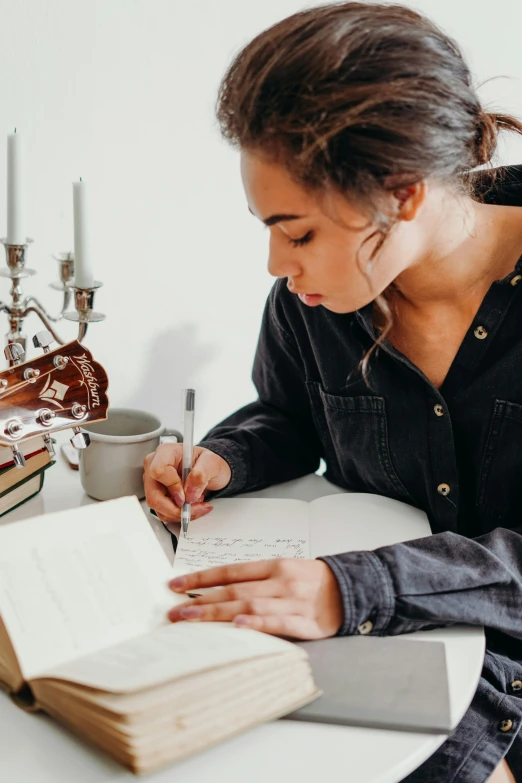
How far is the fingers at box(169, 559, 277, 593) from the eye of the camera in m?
0.87

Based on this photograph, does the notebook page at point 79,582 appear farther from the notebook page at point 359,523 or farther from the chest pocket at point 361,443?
the chest pocket at point 361,443

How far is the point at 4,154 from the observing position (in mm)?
1521

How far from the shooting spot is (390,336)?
46.4 inches

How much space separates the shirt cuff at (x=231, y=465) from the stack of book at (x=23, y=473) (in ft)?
0.70

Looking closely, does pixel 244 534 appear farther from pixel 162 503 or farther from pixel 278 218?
pixel 278 218

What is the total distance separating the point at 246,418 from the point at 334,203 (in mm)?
530

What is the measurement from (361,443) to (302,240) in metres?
0.37

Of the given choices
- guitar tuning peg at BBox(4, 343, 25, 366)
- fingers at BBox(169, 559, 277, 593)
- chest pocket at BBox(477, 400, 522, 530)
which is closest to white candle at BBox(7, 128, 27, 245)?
guitar tuning peg at BBox(4, 343, 25, 366)

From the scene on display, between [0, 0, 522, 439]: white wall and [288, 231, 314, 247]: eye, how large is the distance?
79 centimetres

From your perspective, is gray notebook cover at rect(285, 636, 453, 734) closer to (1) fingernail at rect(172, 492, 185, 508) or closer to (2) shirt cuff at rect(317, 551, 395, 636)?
(2) shirt cuff at rect(317, 551, 395, 636)

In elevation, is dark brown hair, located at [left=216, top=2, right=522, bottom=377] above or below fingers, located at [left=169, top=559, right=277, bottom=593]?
above

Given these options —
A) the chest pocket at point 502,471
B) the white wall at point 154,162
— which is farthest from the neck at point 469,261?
the white wall at point 154,162

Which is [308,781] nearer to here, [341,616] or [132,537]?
[341,616]

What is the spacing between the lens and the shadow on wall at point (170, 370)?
5.99 feet
